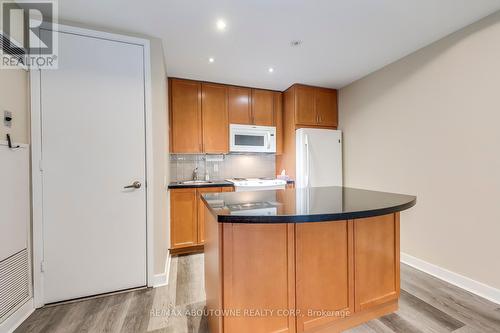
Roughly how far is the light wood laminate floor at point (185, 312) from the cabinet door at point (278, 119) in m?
2.43

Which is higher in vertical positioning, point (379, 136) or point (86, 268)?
point (379, 136)

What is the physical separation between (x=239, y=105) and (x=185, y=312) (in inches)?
111

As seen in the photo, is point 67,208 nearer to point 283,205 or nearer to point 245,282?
point 245,282

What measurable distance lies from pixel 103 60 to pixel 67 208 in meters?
1.38

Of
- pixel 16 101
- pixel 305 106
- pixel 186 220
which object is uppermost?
pixel 305 106

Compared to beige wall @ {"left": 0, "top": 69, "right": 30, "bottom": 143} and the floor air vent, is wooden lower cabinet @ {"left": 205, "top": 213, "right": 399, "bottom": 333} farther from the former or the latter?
beige wall @ {"left": 0, "top": 69, "right": 30, "bottom": 143}

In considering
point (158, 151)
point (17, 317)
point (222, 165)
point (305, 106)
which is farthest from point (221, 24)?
point (17, 317)

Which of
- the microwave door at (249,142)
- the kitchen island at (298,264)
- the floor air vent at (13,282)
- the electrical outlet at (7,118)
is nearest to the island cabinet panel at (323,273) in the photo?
the kitchen island at (298,264)

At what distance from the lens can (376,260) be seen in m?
1.50

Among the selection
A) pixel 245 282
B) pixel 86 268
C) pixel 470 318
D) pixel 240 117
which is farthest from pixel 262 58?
pixel 470 318

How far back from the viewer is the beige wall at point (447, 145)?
1.90 m

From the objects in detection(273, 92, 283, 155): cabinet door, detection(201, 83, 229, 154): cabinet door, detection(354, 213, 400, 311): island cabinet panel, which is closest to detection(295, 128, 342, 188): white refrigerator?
detection(273, 92, 283, 155): cabinet door

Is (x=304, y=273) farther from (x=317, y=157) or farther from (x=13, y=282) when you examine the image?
(x=317, y=157)

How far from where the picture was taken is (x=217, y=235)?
1.20 m
